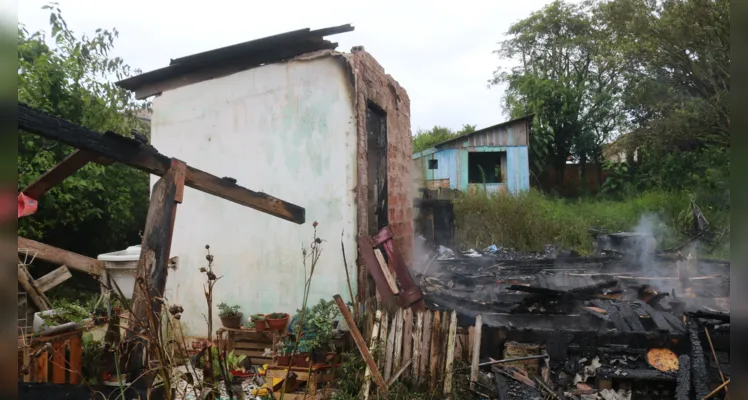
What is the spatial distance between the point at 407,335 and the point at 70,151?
25.2 feet

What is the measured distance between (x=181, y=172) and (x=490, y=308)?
440 cm

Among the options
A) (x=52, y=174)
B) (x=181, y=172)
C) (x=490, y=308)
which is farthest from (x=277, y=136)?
(x=490, y=308)

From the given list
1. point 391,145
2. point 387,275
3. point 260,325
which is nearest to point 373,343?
point 387,275

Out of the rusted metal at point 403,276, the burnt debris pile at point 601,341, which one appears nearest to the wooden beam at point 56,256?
→ the rusted metal at point 403,276

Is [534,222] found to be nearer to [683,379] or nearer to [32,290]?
[683,379]

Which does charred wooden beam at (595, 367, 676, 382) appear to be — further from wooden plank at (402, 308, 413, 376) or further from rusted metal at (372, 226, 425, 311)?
rusted metal at (372, 226, 425, 311)

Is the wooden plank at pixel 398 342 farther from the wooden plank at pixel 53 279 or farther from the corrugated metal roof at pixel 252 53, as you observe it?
the wooden plank at pixel 53 279

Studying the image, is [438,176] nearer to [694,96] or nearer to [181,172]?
[694,96]

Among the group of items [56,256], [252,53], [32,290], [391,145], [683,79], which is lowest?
[32,290]

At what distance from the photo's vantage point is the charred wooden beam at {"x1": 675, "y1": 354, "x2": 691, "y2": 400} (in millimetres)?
4273

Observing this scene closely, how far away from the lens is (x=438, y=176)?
18.7 m

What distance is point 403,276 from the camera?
588cm

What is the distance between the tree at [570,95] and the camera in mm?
21531

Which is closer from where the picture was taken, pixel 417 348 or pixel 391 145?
pixel 417 348
